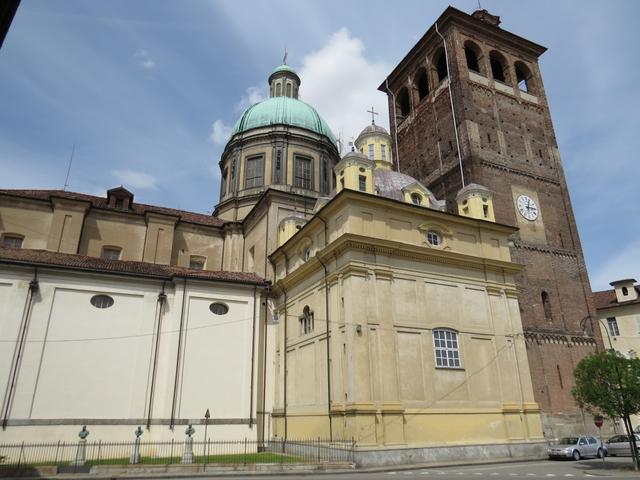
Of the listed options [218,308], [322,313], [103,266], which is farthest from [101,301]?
[322,313]

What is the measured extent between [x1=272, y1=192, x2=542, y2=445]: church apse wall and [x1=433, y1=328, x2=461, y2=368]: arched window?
0.05m

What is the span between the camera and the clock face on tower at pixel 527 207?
27.1m

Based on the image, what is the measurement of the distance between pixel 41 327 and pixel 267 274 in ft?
33.6

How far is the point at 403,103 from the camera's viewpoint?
1508 inches

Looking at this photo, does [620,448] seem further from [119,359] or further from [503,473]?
[119,359]

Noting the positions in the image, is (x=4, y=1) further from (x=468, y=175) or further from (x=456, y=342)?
(x=468, y=175)

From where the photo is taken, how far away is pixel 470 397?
57.3ft

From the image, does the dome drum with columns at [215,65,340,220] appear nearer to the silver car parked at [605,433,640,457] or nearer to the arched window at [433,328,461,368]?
the arched window at [433,328,461,368]

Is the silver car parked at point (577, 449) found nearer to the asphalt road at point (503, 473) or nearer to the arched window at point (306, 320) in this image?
the asphalt road at point (503, 473)

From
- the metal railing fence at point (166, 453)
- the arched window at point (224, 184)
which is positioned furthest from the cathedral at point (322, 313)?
the arched window at point (224, 184)

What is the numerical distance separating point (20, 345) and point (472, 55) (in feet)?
108

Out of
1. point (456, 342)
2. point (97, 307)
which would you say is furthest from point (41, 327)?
point (456, 342)

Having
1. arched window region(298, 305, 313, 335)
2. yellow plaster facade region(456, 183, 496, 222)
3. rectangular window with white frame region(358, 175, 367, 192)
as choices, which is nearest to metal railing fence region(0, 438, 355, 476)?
arched window region(298, 305, 313, 335)

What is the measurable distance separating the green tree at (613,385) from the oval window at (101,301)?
1894cm
